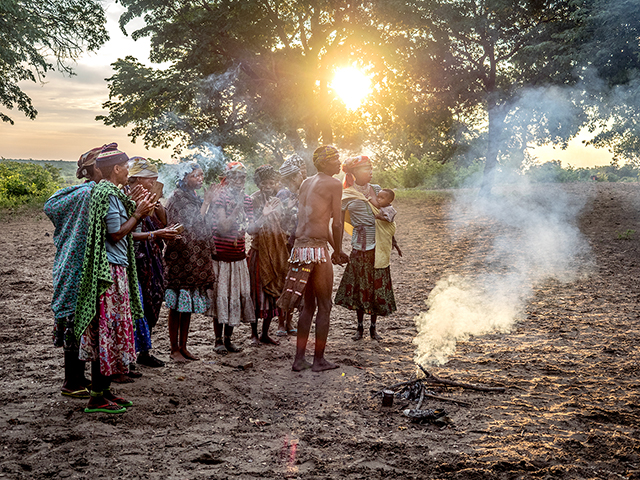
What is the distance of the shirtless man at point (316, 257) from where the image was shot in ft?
15.1

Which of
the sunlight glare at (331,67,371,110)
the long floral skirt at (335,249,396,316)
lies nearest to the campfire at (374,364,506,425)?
the long floral skirt at (335,249,396,316)

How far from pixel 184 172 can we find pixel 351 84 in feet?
65.7

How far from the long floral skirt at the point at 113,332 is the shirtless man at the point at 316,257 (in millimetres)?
1439

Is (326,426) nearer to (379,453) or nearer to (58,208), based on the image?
(379,453)

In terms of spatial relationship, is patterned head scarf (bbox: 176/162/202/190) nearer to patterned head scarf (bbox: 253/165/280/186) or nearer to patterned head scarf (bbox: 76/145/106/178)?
patterned head scarf (bbox: 253/165/280/186)

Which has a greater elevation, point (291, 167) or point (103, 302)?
point (291, 167)

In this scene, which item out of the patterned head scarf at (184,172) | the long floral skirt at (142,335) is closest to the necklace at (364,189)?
the patterned head scarf at (184,172)

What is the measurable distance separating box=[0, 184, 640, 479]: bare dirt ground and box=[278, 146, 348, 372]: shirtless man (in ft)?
1.10

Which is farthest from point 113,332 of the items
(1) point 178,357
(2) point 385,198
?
(2) point 385,198

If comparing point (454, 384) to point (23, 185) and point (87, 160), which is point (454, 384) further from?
point (23, 185)

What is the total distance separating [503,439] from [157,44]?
2259 cm

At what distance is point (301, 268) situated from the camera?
4613 millimetres

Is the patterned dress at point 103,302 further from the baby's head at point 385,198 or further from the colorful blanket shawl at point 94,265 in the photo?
the baby's head at point 385,198

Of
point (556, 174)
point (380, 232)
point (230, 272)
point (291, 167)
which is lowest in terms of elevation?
point (230, 272)
